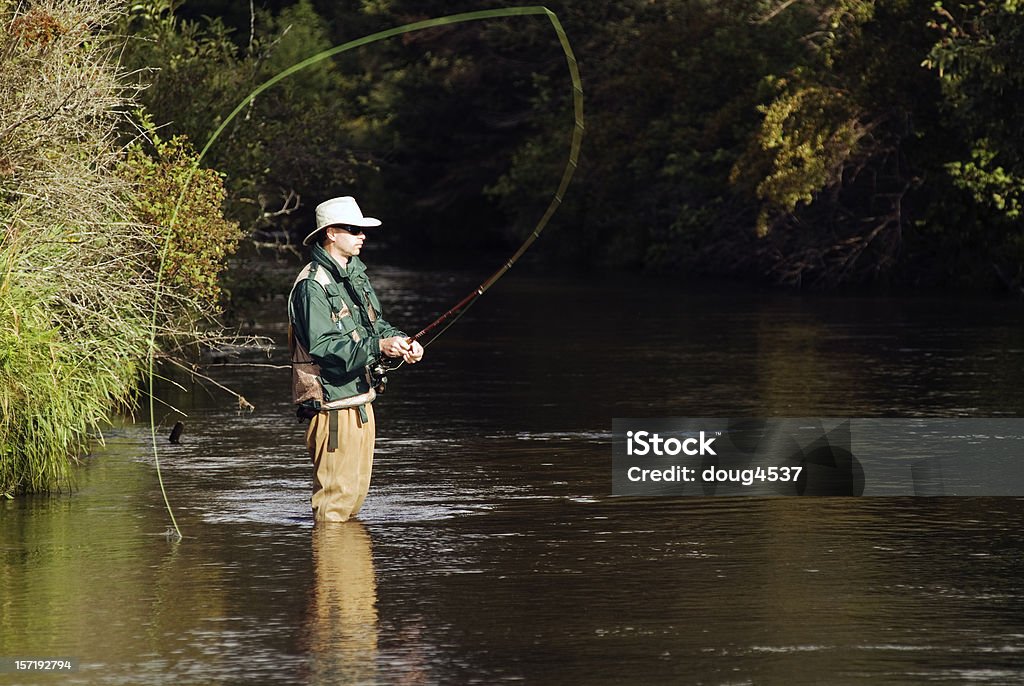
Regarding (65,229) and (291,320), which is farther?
(65,229)

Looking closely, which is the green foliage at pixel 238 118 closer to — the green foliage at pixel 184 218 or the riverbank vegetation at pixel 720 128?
the riverbank vegetation at pixel 720 128

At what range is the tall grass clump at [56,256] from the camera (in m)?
12.7

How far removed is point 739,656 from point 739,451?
259 inches

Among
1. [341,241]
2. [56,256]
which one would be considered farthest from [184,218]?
[341,241]

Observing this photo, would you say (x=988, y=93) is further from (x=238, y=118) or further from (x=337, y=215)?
(x=337, y=215)

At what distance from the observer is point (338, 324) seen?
1127 centimetres

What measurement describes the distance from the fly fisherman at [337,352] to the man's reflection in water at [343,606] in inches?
11.0

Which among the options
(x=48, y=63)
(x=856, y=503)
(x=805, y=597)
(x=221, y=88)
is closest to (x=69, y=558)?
(x=805, y=597)

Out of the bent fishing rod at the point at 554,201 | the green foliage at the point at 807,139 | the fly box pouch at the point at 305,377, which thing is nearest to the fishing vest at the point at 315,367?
the fly box pouch at the point at 305,377

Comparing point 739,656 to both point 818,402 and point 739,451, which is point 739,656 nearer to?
point 739,451

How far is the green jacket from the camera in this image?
1119 centimetres

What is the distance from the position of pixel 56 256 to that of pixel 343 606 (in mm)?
5064

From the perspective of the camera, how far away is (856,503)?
12352 mm

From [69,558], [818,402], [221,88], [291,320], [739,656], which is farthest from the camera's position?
[221,88]
